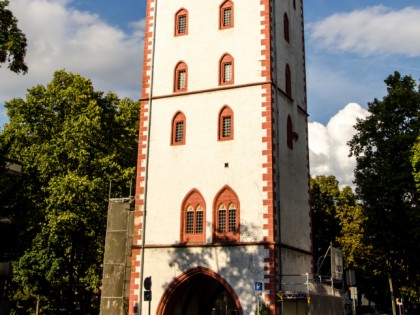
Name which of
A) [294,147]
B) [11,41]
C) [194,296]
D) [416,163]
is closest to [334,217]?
[416,163]

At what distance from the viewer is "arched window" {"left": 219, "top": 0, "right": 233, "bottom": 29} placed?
27.7 m

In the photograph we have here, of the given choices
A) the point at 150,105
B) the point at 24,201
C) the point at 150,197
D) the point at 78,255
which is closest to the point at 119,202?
the point at 150,197

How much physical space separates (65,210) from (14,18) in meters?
17.8

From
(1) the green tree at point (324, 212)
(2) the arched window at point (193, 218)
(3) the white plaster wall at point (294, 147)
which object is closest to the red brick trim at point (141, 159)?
(2) the arched window at point (193, 218)

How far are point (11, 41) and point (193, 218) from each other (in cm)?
1201

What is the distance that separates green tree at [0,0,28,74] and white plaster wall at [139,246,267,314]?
11531 mm

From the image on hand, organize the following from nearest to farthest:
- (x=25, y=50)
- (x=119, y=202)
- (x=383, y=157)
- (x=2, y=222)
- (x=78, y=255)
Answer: (x=2, y=222) → (x=25, y=50) → (x=119, y=202) → (x=383, y=157) → (x=78, y=255)

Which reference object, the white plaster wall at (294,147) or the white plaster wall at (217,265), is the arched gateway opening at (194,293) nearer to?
the white plaster wall at (217,265)

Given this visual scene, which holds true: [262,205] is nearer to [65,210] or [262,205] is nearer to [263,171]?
[263,171]

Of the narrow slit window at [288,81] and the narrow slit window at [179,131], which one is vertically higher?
the narrow slit window at [288,81]

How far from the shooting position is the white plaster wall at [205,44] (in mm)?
26594

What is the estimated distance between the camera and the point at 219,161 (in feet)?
83.5

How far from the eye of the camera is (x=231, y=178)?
25.0 m

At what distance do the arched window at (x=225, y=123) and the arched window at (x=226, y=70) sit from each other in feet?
4.81
